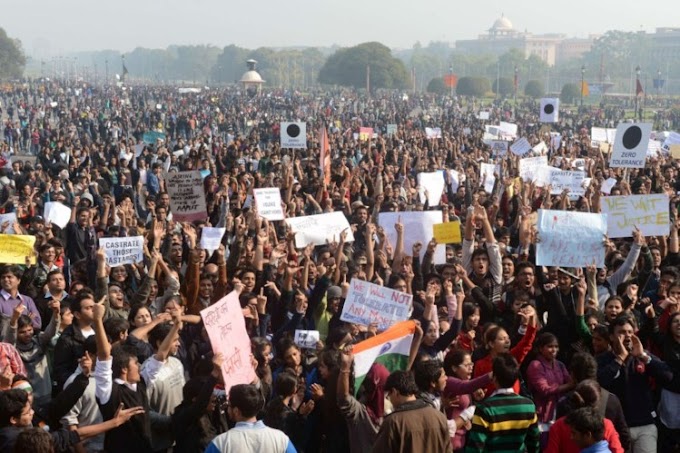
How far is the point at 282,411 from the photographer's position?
579cm

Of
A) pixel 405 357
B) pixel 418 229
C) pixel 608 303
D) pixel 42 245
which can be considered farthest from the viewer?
pixel 418 229

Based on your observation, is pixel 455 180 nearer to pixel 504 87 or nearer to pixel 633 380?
pixel 633 380

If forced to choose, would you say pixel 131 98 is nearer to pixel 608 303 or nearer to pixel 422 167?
pixel 422 167

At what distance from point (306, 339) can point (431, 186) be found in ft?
28.6

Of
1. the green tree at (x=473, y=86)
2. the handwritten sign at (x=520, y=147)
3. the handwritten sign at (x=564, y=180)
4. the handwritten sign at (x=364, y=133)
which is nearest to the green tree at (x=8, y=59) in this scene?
the green tree at (x=473, y=86)

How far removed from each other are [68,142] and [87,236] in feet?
49.8

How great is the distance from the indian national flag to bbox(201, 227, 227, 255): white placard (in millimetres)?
4073

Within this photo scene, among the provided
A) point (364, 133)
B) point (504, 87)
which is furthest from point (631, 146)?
point (504, 87)

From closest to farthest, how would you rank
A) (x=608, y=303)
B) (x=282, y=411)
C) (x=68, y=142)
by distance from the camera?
1. (x=282, y=411)
2. (x=608, y=303)
3. (x=68, y=142)

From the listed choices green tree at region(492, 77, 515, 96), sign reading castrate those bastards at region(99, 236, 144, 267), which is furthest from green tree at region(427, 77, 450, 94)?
sign reading castrate those bastards at region(99, 236, 144, 267)

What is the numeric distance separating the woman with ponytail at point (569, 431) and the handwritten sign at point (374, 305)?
1.95m

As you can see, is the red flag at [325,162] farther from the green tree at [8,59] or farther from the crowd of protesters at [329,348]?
the green tree at [8,59]

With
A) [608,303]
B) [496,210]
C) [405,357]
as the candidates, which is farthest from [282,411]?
[496,210]

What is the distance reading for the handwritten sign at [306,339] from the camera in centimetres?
714
